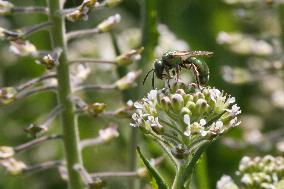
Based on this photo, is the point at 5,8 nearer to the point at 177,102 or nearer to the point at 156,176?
the point at 177,102

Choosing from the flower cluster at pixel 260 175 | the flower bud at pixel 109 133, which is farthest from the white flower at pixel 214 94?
the flower bud at pixel 109 133

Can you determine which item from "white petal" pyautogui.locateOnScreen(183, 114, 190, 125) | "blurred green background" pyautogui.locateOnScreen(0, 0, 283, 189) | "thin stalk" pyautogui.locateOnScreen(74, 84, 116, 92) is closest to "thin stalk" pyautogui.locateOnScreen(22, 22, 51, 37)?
"thin stalk" pyautogui.locateOnScreen(74, 84, 116, 92)

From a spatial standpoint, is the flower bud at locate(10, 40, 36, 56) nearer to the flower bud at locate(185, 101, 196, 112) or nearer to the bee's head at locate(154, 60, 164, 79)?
the bee's head at locate(154, 60, 164, 79)

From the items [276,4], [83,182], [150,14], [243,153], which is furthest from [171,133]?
[243,153]

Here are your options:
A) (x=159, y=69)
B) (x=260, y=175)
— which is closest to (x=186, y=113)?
(x=159, y=69)

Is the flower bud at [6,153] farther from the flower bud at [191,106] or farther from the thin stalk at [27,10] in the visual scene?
the flower bud at [191,106]

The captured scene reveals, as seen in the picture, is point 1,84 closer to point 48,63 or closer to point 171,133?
point 48,63
